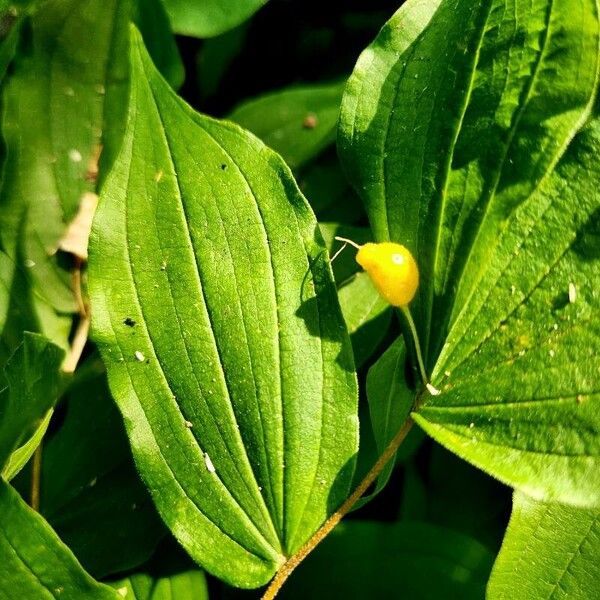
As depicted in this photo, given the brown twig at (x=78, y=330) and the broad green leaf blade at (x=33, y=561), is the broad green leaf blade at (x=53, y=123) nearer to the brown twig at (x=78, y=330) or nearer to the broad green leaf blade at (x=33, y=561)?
the brown twig at (x=78, y=330)

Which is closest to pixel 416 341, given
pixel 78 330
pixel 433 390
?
pixel 433 390

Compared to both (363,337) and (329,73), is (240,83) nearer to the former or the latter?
(329,73)

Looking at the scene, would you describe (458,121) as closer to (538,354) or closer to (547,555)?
(538,354)

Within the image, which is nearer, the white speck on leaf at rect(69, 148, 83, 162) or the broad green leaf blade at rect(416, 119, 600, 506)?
the broad green leaf blade at rect(416, 119, 600, 506)

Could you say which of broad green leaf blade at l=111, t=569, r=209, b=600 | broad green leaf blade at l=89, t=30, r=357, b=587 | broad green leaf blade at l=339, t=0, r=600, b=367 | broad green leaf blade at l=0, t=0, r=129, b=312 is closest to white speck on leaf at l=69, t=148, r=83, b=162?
broad green leaf blade at l=0, t=0, r=129, b=312

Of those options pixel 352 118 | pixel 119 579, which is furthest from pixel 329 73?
pixel 119 579

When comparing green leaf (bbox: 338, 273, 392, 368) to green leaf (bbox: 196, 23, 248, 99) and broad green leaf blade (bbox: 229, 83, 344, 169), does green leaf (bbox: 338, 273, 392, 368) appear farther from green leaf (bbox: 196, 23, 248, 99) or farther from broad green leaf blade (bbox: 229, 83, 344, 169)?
green leaf (bbox: 196, 23, 248, 99)

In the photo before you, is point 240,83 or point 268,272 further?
point 240,83
